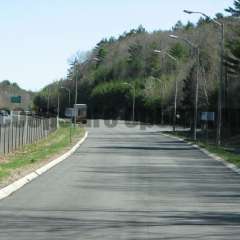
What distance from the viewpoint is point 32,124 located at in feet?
181

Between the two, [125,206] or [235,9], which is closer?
[125,206]

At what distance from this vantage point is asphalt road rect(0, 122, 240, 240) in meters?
11.9

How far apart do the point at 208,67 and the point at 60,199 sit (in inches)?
3763

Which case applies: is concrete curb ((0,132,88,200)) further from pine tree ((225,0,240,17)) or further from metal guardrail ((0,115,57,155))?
pine tree ((225,0,240,17))

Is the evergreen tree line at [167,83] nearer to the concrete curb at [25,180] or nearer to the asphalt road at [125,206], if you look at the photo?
the concrete curb at [25,180]

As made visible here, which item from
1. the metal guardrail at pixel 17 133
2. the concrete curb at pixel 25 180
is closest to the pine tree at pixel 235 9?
the metal guardrail at pixel 17 133

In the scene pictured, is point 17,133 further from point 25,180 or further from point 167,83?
point 167,83

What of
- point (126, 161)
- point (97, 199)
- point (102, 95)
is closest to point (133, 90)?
point (102, 95)

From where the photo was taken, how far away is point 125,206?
51.4 ft

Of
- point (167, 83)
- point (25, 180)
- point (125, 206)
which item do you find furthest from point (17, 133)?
point (167, 83)

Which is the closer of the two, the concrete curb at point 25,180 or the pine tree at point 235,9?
the concrete curb at point 25,180

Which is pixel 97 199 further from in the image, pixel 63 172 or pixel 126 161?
pixel 126 161

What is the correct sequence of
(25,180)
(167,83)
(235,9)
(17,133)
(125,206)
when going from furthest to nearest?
(167,83) → (235,9) → (17,133) → (25,180) → (125,206)

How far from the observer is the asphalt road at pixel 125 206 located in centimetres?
1187
